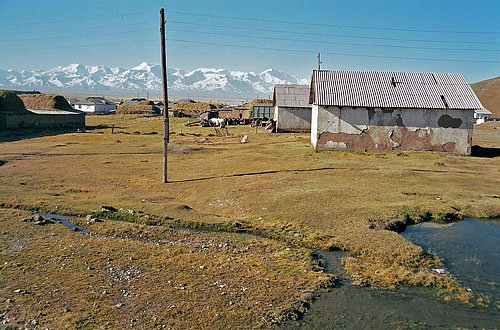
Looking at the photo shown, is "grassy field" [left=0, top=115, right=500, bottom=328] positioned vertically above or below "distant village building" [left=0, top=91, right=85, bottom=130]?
below

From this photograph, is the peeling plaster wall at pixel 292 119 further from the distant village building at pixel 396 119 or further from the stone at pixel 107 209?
the stone at pixel 107 209

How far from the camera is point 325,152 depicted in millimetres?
26578

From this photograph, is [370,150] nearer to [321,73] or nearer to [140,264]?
[321,73]

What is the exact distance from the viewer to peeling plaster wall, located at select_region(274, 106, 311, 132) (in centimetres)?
4219

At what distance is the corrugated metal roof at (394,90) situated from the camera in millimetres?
26047

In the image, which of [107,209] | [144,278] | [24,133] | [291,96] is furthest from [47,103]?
[144,278]

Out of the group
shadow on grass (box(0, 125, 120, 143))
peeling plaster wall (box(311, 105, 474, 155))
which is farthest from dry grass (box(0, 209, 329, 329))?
shadow on grass (box(0, 125, 120, 143))

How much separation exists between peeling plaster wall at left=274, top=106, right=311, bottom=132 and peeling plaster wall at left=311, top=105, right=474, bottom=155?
51.2 feet

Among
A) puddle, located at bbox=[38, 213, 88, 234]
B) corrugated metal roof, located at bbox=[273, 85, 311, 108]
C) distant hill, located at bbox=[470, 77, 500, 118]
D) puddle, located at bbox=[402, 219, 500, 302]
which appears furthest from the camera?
distant hill, located at bbox=[470, 77, 500, 118]

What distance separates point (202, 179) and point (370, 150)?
1187 cm

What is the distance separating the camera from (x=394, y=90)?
27547mm

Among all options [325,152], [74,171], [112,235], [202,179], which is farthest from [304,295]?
[325,152]

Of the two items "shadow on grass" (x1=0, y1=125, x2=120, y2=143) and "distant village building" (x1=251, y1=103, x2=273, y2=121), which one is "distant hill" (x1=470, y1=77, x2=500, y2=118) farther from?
"shadow on grass" (x1=0, y1=125, x2=120, y2=143)

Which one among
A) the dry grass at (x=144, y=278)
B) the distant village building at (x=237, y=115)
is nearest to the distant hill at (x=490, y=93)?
the distant village building at (x=237, y=115)
